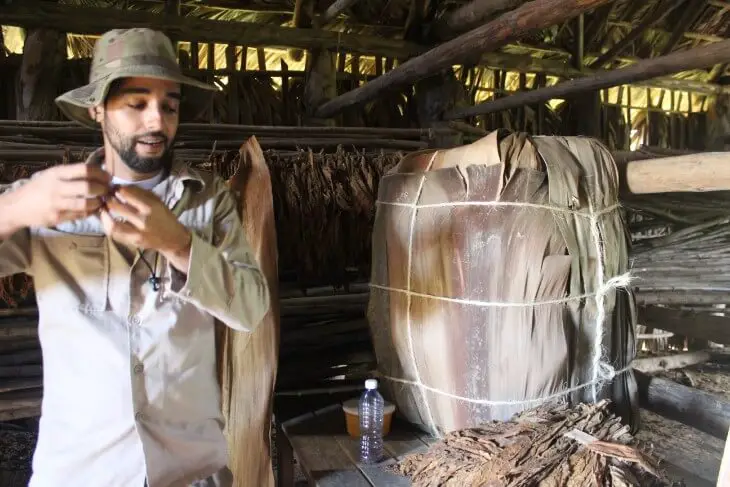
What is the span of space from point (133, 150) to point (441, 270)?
1.01m

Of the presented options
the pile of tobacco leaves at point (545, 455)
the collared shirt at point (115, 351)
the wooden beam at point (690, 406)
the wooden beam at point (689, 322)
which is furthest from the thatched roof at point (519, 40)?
the collared shirt at point (115, 351)

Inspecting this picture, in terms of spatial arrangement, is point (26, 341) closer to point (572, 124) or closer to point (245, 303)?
point (245, 303)

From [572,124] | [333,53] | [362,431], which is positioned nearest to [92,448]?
[362,431]

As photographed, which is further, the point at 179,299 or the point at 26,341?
the point at 26,341

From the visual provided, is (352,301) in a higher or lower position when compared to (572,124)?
lower

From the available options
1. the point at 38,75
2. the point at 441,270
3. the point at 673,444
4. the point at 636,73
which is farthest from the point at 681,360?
the point at 38,75

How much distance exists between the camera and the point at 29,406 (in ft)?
9.44

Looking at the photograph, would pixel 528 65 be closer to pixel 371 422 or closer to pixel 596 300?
pixel 596 300

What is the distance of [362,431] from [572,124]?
6369mm

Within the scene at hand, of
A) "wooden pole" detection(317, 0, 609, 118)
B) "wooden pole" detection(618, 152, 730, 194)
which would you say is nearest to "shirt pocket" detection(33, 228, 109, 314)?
"wooden pole" detection(618, 152, 730, 194)

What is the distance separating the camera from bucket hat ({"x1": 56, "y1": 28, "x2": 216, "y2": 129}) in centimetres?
140

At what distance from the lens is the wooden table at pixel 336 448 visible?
183 centimetres

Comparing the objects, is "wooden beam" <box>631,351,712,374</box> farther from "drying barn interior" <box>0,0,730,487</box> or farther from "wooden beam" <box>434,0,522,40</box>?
"wooden beam" <box>434,0,522,40</box>

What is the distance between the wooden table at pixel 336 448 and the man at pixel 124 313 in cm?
51
